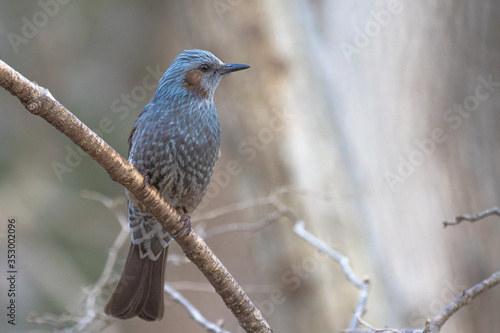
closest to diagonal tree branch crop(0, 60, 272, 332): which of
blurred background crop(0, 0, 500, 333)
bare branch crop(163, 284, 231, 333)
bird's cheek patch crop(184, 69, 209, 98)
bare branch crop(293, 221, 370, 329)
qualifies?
bare branch crop(163, 284, 231, 333)

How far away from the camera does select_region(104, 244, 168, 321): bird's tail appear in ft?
10.5

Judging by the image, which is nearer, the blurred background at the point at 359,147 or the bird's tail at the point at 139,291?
the bird's tail at the point at 139,291

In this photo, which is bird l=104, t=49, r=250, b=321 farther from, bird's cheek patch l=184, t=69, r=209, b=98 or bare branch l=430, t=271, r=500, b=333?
bare branch l=430, t=271, r=500, b=333

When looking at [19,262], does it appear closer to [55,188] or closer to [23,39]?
[55,188]

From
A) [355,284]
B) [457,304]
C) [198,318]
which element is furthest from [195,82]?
[457,304]

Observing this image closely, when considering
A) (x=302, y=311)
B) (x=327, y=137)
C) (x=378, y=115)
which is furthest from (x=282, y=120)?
(x=302, y=311)

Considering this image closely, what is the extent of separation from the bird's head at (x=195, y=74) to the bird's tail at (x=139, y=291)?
3.45 feet

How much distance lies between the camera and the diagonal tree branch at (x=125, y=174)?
2.05 metres

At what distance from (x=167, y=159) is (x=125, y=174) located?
34.2 inches

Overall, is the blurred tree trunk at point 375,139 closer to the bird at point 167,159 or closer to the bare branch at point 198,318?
the bird at point 167,159

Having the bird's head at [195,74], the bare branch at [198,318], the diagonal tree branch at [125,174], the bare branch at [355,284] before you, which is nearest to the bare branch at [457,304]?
the bare branch at [355,284]

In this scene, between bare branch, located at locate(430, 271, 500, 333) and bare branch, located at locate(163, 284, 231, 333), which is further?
bare branch, located at locate(163, 284, 231, 333)

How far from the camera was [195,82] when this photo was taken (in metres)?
3.59

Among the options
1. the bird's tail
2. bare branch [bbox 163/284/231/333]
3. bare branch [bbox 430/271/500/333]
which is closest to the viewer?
bare branch [bbox 430/271/500/333]
